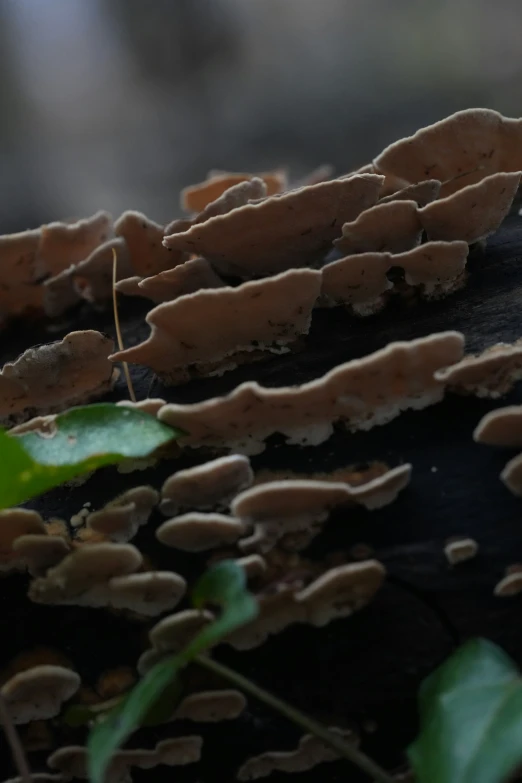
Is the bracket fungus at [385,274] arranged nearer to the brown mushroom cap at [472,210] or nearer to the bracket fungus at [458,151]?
the brown mushroom cap at [472,210]

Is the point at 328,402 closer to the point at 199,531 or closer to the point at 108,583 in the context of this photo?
the point at 199,531

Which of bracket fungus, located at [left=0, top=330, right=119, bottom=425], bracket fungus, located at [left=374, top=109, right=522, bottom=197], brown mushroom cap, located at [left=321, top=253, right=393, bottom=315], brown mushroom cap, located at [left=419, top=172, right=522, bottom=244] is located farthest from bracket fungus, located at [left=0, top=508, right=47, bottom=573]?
bracket fungus, located at [left=374, top=109, right=522, bottom=197]

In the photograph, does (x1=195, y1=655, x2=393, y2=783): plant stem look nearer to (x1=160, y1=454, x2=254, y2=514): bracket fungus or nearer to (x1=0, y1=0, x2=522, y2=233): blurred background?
(x1=160, y1=454, x2=254, y2=514): bracket fungus

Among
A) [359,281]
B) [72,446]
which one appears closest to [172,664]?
[72,446]

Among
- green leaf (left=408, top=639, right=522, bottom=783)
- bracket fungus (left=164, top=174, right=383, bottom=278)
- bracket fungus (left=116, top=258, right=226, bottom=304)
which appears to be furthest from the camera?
bracket fungus (left=116, top=258, right=226, bottom=304)

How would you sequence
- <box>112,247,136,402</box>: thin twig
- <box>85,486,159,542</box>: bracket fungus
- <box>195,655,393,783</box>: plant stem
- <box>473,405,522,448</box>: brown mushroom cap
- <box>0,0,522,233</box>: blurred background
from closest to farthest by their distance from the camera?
<box>195,655,393,783</box>: plant stem, <box>473,405,522,448</box>: brown mushroom cap, <box>85,486,159,542</box>: bracket fungus, <box>112,247,136,402</box>: thin twig, <box>0,0,522,233</box>: blurred background

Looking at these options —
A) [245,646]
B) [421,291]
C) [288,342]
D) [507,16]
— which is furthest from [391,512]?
[507,16]
